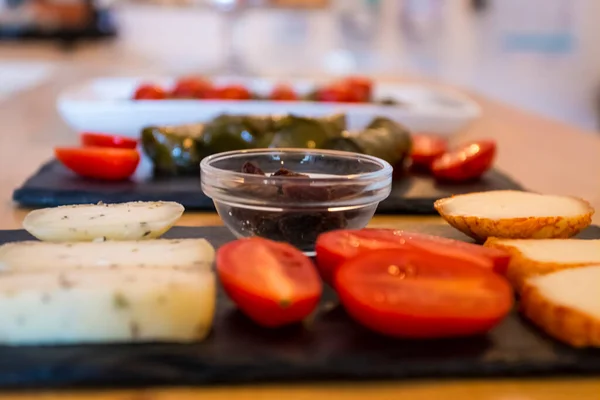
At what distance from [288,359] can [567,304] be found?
0.28 meters

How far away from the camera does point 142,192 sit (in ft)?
4.02

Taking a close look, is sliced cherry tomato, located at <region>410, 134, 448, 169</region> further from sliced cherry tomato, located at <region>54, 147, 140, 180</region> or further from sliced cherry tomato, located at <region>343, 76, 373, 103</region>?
sliced cherry tomato, located at <region>54, 147, 140, 180</region>

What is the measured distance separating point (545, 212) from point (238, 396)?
0.57 m

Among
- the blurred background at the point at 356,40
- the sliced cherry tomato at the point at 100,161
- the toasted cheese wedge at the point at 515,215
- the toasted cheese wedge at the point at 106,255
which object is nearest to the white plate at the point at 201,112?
the sliced cherry tomato at the point at 100,161

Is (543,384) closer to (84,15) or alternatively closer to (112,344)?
(112,344)

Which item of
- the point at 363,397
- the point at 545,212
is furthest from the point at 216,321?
the point at 545,212

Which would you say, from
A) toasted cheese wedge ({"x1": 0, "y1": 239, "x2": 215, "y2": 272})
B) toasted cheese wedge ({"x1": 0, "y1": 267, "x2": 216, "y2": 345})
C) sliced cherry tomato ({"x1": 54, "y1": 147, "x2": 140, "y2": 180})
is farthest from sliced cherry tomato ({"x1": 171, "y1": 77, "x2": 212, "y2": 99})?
toasted cheese wedge ({"x1": 0, "y1": 267, "x2": 216, "y2": 345})

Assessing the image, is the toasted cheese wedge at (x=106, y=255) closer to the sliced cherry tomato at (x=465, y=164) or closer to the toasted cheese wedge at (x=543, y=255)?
the toasted cheese wedge at (x=543, y=255)

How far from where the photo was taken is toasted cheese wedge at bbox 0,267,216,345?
2.01 feet

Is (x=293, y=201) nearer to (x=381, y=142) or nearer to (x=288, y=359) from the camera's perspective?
(x=288, y=359)

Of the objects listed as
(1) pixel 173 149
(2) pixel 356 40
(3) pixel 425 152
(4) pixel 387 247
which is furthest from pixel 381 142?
(2) pixel 356 40

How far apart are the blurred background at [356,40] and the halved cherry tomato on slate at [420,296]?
13.3 ft

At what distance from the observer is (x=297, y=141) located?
136cm

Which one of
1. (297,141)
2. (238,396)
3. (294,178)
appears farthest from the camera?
(297,141)
